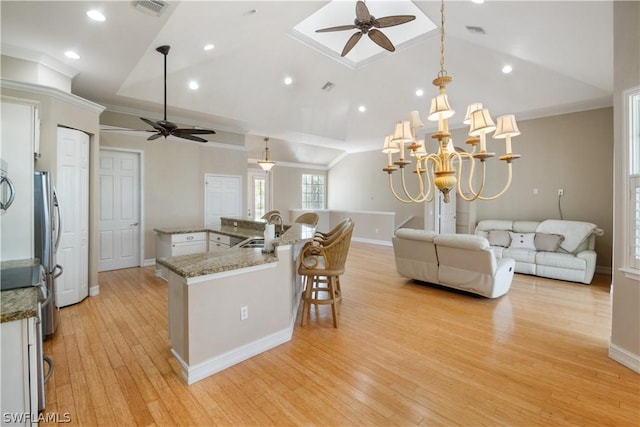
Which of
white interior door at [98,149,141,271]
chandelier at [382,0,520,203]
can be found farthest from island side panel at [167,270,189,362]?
white interior door at [98,149,141,271]

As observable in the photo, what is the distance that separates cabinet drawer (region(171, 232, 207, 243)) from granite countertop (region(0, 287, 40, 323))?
9.59 ft

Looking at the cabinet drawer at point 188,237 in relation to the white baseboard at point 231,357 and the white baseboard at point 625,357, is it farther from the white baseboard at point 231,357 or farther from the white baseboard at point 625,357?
the white baseboard at point 625,357

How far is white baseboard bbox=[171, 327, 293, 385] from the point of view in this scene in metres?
2.20

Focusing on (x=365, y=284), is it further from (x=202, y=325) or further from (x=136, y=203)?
(x=136, y=203)

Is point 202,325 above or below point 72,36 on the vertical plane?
below

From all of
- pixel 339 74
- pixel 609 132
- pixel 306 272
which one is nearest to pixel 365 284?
pixel 306 272

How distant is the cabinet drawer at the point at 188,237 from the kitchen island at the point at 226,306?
92.2 inches

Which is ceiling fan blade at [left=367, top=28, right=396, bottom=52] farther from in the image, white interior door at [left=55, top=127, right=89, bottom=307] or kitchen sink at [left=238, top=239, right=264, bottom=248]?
white interior door at [left=55, top=127, right=89, bottom=307]

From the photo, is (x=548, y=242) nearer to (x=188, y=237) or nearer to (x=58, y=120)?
(x=188, y=237)

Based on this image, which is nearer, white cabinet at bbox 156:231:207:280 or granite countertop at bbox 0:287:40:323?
granite countertop at bbox 0:287:40:323

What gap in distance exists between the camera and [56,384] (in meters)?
2.17

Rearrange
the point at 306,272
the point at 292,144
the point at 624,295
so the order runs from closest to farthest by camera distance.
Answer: the point at 624,295 → the point at 306,272 → the point at 292,144

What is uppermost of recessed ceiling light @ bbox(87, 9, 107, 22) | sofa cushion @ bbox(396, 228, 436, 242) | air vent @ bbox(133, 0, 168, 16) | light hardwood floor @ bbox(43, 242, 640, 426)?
air vent @ bbox(133, 0, 168, 16)

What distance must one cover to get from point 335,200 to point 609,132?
7.26m
